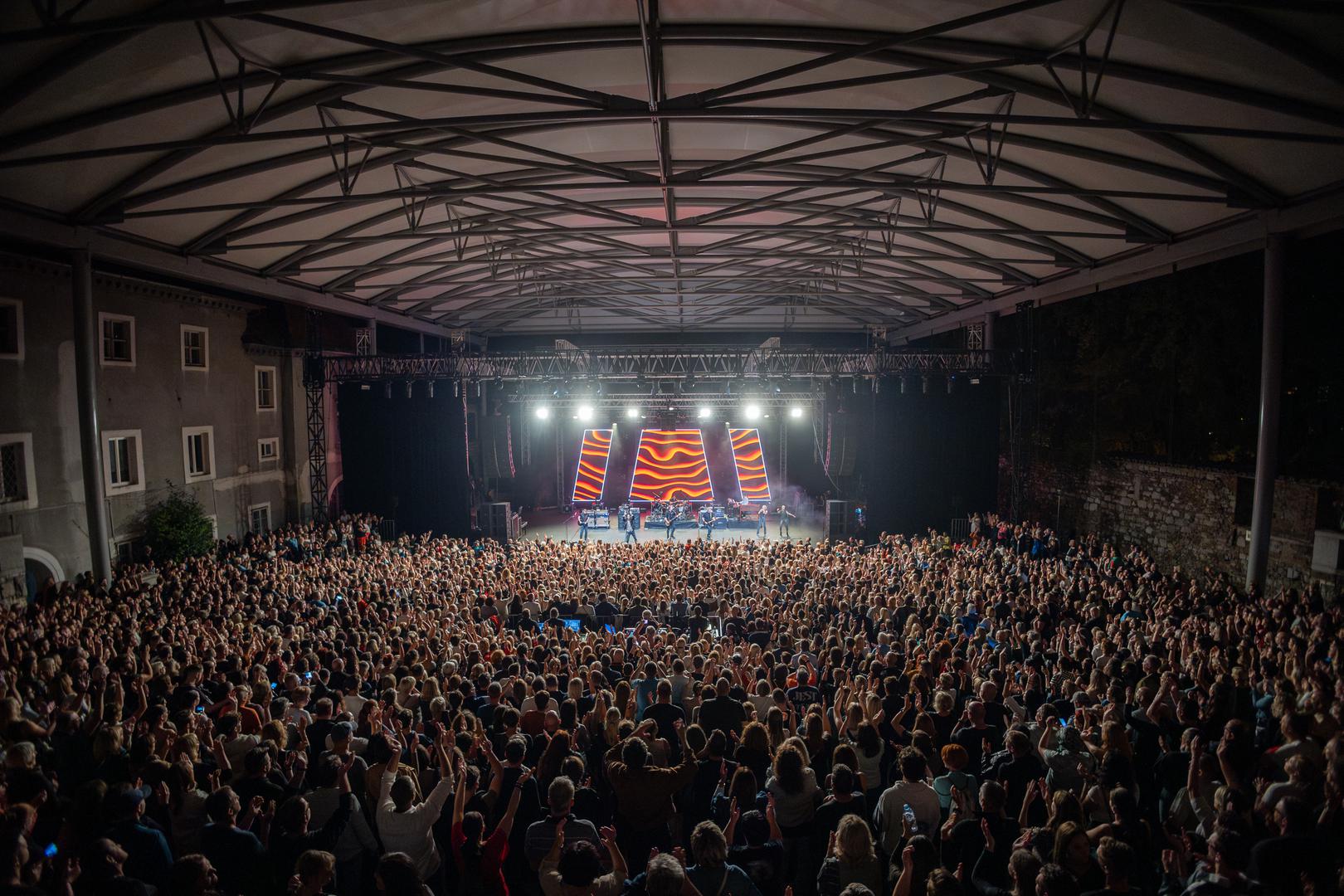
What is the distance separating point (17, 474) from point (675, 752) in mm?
13696

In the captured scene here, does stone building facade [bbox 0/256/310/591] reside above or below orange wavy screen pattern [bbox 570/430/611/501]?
above

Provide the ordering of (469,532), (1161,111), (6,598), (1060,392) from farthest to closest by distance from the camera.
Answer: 1. (469,532)
2. (1060,392)
3. (6,598)
4. (1161,111)

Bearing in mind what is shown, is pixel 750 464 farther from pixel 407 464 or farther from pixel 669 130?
pixel 669 130

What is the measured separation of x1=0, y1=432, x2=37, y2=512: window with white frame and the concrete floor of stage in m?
13.3

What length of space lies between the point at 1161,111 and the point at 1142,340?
10535 mm

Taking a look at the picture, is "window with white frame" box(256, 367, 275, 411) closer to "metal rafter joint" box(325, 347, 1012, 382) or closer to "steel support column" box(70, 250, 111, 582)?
"metal rafter joint" box(325, 347, 1012, 382)

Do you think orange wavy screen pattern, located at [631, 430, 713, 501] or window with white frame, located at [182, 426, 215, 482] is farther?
orange wavy screen pattern, located at [631, 430, 713, 501]

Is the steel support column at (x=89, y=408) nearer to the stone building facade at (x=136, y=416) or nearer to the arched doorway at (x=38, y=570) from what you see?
the stone building facade at (x=136, y=416)

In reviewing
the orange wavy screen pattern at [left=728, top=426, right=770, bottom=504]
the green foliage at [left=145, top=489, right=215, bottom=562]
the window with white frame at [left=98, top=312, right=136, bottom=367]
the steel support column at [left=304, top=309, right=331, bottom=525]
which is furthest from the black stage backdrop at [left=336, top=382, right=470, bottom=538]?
the orange wavy screen pattern at [left=728, top=426, right=770, bottom=504]

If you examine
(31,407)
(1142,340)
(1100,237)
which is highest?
(1100,237)

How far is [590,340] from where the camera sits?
94.1 feet

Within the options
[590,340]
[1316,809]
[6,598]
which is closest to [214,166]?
[6,598]

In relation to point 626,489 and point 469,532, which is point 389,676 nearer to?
point 469,532

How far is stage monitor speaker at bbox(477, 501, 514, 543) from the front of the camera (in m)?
21.8
